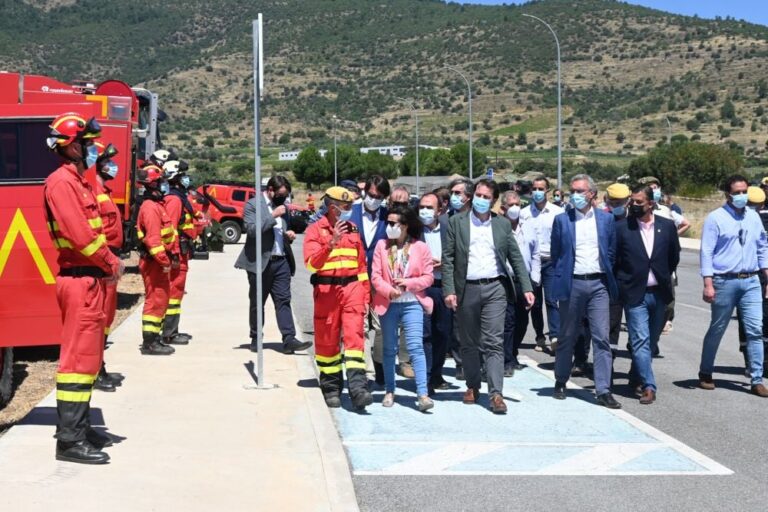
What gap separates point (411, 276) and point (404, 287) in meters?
0.12

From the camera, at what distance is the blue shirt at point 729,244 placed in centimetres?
1020

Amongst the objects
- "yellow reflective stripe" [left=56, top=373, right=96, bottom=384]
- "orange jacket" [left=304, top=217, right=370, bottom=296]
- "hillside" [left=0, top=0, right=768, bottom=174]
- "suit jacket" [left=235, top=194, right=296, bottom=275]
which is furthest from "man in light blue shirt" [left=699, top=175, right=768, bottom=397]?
"hillside" [left=0, top=0, right=768, bottom=174]

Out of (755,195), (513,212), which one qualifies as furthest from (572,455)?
(755,195)

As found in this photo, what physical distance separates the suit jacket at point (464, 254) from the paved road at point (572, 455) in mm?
1100

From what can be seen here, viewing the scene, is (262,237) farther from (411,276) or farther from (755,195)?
(755,195)

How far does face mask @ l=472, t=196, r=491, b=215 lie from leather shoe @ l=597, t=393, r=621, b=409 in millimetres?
1942

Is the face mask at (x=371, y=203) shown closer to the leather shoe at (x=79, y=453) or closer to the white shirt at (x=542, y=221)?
the white shirt at (x=542, y=221)

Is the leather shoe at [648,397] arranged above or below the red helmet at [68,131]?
below

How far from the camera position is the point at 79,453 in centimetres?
698

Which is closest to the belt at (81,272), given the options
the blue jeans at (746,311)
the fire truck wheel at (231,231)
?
the blue jeans at (746,311)

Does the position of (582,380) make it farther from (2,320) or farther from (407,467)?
(2,320)

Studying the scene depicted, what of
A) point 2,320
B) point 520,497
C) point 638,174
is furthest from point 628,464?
point 638,174

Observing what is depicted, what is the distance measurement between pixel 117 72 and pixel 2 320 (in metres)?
121

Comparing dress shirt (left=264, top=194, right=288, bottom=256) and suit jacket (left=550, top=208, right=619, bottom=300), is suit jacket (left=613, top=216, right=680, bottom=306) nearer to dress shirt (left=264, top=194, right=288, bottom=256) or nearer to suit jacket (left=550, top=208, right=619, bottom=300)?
suit jacket (left=550, top=208, right=619, bottom=300)
